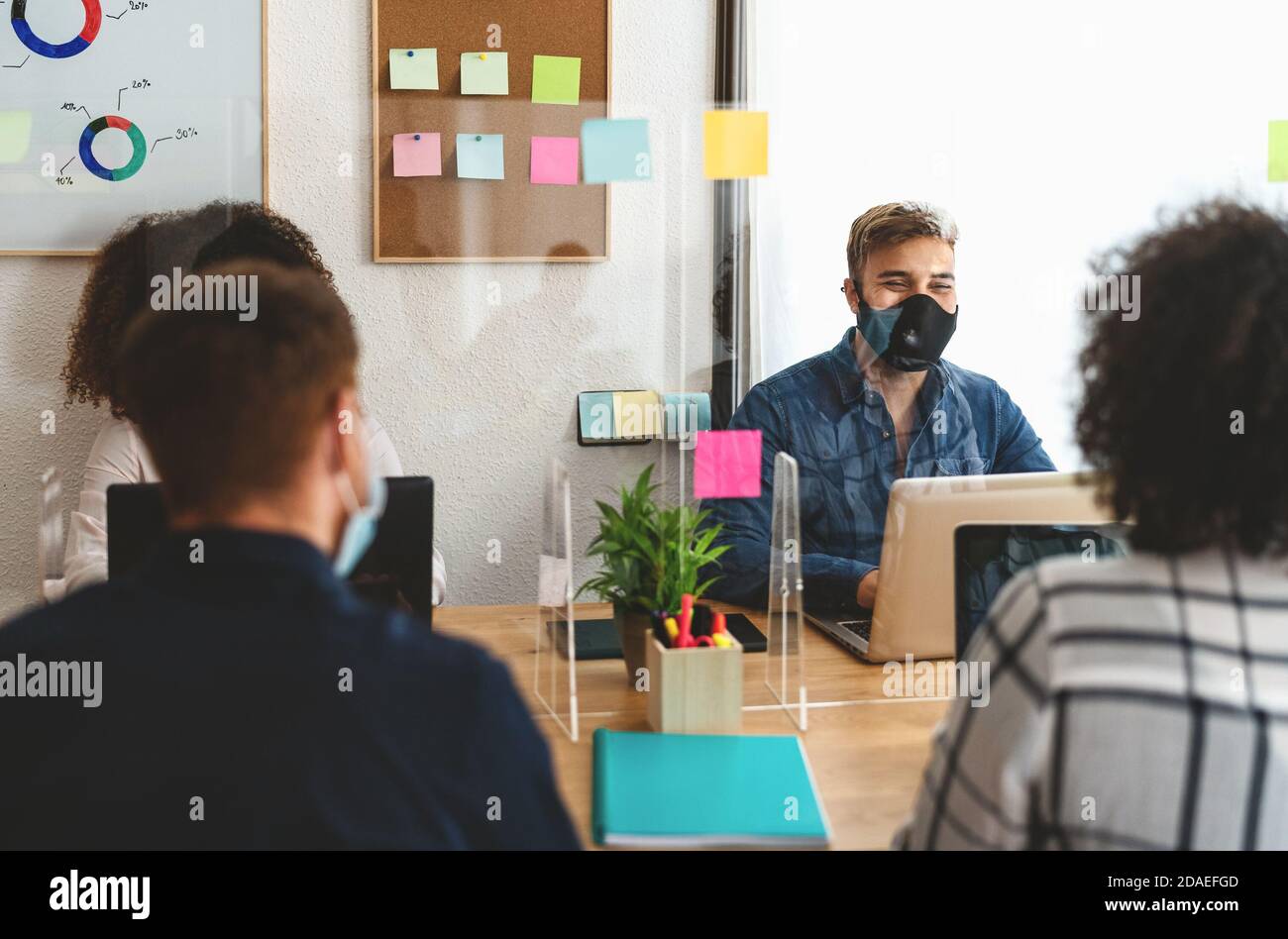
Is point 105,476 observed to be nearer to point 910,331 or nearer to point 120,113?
point 120,113

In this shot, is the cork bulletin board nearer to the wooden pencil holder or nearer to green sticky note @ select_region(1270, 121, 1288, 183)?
the wooden pencil holder

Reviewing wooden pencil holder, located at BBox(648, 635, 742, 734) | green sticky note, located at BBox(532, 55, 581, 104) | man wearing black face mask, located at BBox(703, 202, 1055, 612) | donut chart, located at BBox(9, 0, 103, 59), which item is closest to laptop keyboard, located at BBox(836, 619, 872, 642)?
man wearing black face mask, located at BBox(703, 202, 1055, 612)

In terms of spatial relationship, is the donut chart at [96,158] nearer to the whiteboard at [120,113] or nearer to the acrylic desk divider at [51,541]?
the whiteboard at [120,113]

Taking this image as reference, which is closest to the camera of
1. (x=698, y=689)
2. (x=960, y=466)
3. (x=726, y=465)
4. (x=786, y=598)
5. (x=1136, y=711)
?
(x=1136, y=711)

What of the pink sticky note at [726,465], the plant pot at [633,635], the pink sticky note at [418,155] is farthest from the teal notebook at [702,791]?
the pink sticky note at [418,155]

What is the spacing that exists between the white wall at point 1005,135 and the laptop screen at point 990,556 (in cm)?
80

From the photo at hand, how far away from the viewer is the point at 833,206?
228 centimetres

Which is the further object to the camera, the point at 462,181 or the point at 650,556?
the point at 462,181

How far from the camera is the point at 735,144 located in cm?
209

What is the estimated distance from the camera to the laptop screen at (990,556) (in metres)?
1.43

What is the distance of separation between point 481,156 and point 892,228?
806mm

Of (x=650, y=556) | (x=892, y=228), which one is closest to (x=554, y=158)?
(x=892, y=228)
